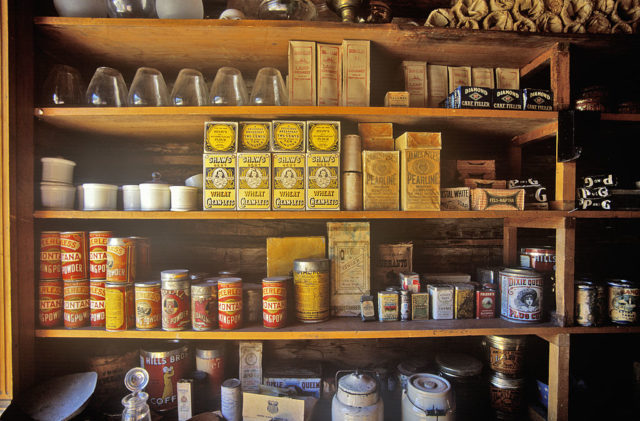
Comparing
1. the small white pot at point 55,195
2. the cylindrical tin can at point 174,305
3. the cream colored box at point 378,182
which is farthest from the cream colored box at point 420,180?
the small white pot at point 55,195

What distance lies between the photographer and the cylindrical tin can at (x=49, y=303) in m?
1.14

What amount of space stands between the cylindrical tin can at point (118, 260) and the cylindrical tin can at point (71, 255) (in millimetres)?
144

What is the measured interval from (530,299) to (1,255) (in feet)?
6.49

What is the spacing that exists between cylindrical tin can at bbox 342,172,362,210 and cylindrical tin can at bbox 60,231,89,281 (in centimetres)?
106

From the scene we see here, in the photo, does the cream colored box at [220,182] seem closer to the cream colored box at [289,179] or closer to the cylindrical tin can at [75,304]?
the cream colored box at [289,179]

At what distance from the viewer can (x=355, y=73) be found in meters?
1.19

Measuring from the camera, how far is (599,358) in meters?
1.53

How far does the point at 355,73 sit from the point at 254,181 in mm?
594

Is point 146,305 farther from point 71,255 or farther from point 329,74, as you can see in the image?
point 329,74

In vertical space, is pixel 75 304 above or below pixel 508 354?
above

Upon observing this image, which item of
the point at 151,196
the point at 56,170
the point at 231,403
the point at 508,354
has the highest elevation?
the point at 56,170

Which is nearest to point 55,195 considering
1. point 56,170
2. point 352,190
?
point 56,170

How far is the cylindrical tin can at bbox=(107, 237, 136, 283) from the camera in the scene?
1.12 metres

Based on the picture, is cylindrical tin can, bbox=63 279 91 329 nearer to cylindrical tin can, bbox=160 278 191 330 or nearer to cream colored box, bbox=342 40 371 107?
cylindrical tin can, bbox=160 278 191 330
